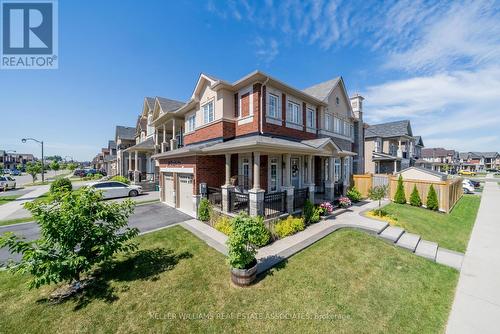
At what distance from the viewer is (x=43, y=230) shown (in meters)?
4.70

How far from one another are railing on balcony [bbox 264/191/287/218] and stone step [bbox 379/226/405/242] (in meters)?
4.42

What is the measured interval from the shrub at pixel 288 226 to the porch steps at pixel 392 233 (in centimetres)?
347

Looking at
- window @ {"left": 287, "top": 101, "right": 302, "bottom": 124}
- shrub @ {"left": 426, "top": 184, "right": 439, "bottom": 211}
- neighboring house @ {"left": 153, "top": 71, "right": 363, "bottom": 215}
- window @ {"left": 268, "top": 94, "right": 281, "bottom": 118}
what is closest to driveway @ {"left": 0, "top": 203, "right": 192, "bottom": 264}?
neighboring house @ {"left": 153, "top": 71, "right": 363, "bottom": 215}

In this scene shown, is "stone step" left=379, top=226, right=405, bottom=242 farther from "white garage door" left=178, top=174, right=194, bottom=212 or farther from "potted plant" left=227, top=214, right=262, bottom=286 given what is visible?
"white garage door" left=178, top=174, right=194, bottom=212

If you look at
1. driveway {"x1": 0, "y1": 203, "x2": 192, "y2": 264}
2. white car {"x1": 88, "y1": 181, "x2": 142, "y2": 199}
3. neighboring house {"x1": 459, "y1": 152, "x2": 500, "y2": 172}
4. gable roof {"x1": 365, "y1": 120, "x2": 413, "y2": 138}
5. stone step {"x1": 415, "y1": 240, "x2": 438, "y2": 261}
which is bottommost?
stone step {"x1": 415, "y1": 240, "x2": 438, "y2": 261}

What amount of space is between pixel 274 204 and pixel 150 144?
65.6ft

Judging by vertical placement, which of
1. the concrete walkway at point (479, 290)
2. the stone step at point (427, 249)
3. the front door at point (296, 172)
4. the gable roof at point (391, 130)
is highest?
the gable roof at point (391, 130)

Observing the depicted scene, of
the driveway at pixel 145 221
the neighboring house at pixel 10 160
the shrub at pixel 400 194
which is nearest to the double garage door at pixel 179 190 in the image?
the driveway at pixel 145 221

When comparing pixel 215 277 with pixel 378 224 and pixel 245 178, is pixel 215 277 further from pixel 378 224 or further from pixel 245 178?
pixel 378 224

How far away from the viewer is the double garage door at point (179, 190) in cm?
1235

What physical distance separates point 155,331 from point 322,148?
10.8m

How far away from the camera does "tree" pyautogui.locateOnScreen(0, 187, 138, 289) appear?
445 cm

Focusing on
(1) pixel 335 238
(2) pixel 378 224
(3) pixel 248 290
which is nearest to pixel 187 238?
(3) pixel 248 290

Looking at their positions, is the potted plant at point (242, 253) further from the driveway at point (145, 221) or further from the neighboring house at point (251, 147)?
the driveway at point (145, 221)
